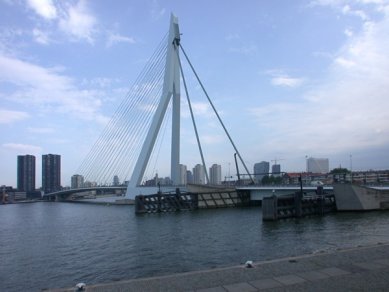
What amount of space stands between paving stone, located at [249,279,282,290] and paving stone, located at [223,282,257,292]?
145 mm

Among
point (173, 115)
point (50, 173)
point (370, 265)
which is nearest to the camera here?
point (370, 265)

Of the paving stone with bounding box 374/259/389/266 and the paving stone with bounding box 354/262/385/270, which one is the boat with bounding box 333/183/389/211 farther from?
the paving stone with bounding box 354/262/385/270

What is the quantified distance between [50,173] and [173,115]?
145 metres

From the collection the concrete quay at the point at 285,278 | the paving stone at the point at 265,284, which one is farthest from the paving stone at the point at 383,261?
the paving stone at the point at 265,284

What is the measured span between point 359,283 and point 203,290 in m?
3.28

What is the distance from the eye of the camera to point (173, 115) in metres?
65.5

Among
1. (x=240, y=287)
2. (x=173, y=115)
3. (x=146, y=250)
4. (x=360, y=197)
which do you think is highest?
(x=173, y=115)

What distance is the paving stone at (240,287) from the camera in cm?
807

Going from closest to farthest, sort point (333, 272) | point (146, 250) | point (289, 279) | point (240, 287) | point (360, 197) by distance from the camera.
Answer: point (240, 287), point (289, 279), point (333, 272), point (146, 250), point (360, 197)

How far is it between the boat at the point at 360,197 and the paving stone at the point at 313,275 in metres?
35.8

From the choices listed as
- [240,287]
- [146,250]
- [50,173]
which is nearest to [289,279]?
[240,287]

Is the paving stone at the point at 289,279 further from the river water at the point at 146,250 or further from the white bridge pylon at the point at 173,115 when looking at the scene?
the white bridge pylon at the point at 173,115

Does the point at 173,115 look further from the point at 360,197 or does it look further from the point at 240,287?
the point at 240,287

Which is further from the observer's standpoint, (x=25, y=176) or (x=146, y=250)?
(x=25, y=176)
